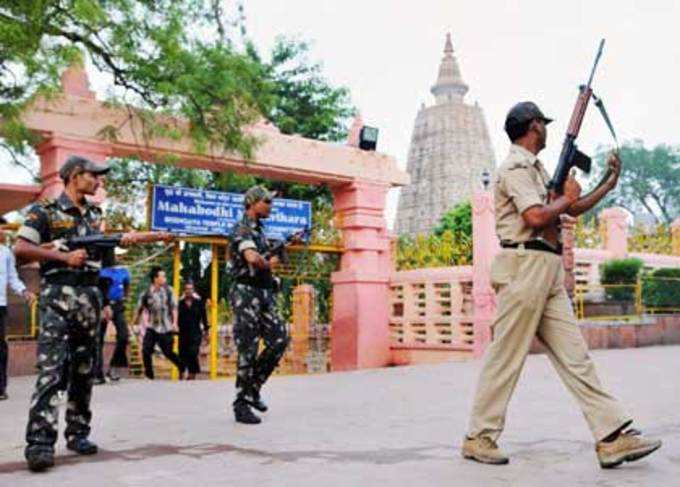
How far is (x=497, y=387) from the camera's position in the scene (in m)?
3.84

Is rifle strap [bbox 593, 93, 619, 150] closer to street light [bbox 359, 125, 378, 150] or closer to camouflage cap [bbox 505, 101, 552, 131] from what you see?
camouflage cap [bbox 505, 101, 552, 131]

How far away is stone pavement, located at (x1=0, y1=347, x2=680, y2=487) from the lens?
3.60 meters

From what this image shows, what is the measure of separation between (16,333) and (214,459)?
7.86 meters

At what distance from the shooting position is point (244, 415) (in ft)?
18.0

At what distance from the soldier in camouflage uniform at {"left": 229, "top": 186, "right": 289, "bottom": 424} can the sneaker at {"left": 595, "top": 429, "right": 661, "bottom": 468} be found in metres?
2.57

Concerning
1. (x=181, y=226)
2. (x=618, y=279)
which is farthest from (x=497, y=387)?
(x=618, y=279)

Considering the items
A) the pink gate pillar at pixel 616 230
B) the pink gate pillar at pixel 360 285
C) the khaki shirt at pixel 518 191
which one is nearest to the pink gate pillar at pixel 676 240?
the pink gate pillar at pixel 616 230

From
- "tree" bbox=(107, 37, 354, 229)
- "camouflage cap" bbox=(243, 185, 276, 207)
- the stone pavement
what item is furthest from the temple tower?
"camouflage cap" bbox=(243, 185, 276, 207)

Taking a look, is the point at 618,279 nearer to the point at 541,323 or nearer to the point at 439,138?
the point at 541,323

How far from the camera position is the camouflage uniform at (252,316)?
558 cm

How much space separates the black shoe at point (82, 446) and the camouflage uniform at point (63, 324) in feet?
0.11

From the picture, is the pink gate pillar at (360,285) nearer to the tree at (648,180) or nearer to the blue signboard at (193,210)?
the blue signboard at (193,210)

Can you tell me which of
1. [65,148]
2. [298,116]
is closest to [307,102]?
[298,116]

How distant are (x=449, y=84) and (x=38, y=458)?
193ft
